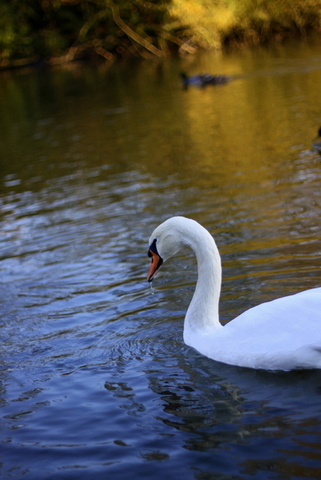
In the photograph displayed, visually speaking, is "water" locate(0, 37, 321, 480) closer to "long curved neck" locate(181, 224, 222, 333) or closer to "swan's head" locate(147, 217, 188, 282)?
"long curved neck" locate(181, 224, 222, 333)

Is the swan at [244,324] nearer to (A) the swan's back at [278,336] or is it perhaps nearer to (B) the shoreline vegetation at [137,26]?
(A) the swan's back at [278,336]

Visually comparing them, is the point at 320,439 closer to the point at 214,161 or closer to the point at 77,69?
the point at 214,161

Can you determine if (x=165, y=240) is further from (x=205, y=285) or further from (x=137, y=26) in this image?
(x=137, y=26)

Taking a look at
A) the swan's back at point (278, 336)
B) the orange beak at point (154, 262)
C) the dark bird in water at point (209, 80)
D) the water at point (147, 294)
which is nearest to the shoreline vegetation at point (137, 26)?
the dark bird in water at point (209, 80)

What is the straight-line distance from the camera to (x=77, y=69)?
42.2 meters

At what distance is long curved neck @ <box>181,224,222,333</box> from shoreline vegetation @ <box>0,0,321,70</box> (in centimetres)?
3537

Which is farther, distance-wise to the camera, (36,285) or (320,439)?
(36,285)

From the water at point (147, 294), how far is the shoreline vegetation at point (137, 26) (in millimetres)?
23567

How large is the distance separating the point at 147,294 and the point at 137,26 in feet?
132

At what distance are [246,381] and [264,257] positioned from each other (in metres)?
2.71

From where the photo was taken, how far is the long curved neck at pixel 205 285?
220 inches

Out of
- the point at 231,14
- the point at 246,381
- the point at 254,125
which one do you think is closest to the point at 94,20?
the point at 231,14

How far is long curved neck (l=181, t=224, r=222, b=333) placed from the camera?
5578 millimetres

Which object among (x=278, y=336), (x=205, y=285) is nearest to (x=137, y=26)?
(x=205, y=285)
